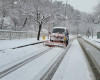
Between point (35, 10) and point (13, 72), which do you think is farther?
point (35, 10)

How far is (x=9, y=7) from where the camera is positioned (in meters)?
31.8

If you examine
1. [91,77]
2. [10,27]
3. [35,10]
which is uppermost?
[35,10]

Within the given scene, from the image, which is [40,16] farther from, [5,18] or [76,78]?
[76,78]

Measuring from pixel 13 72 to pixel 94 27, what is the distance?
63.1 metres

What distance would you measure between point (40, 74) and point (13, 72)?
1152 millimetres

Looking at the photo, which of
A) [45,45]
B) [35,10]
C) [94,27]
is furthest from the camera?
[94,27]

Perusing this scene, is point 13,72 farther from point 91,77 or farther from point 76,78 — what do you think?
point 91,77

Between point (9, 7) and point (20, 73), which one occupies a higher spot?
point (9, 7)

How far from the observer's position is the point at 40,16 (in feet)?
86.9

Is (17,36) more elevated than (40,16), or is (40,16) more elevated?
(40,16)

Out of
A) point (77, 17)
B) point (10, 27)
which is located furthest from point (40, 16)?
point (77, 17)

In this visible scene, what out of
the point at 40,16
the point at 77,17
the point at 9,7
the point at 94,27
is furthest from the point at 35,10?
the point at 77,17

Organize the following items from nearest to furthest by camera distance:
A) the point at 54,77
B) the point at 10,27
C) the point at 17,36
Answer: the point at 54,77 < the point at 17,36 < the point at 10,27

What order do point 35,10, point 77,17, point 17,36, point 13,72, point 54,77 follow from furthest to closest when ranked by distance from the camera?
point 77,17 < point 35,10 < point 17,36 < point 13,72 < point 54,77
